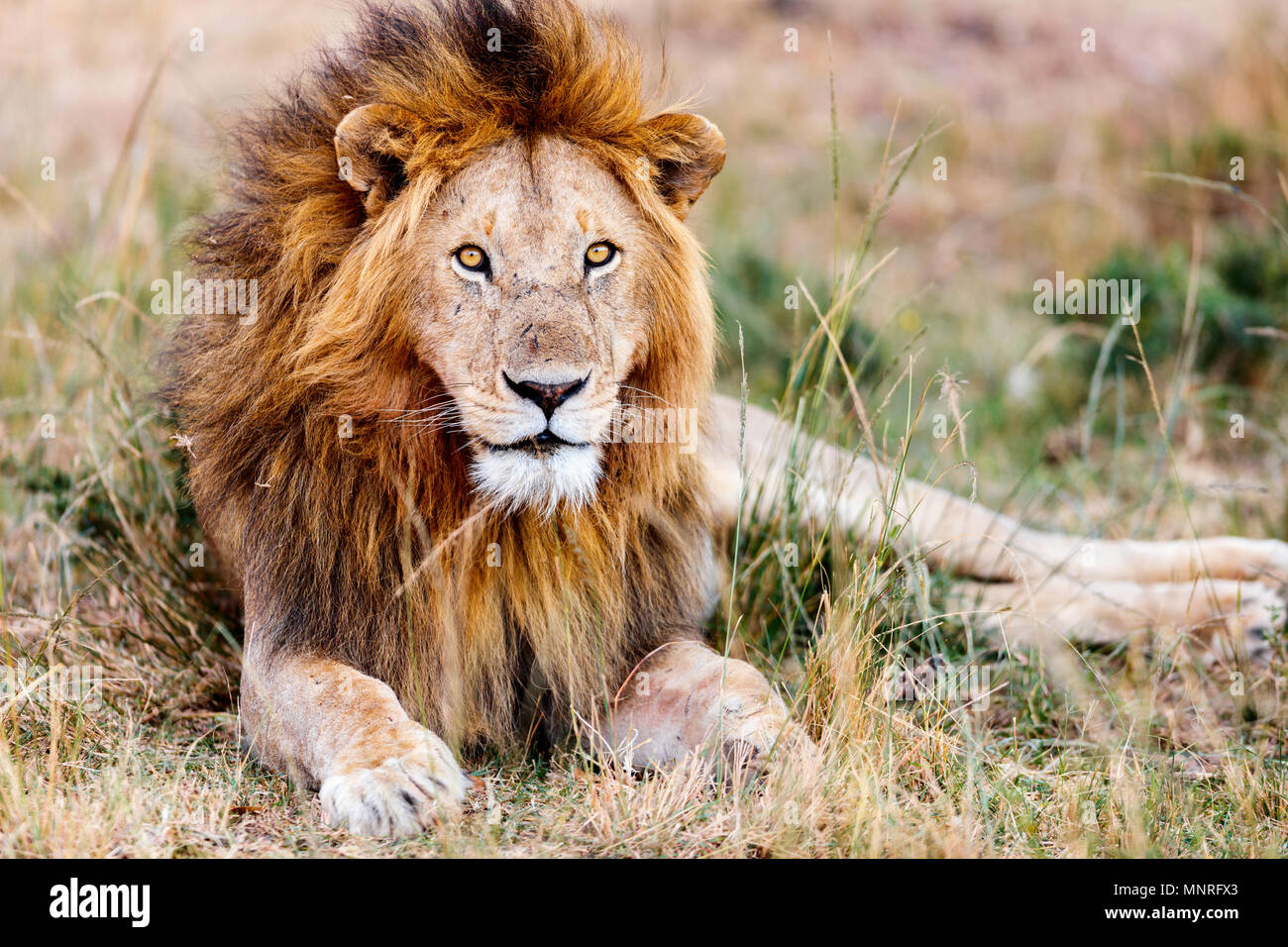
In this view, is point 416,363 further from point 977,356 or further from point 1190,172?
point 1190,172

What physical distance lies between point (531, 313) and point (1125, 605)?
260 centimetres

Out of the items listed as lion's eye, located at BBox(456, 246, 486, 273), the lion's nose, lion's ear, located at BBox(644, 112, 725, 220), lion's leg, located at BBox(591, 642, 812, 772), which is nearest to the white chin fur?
the lion's nose

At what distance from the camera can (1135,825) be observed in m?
2.90

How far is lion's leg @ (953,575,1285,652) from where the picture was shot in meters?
4.45

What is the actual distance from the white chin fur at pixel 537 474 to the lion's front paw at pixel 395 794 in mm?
616

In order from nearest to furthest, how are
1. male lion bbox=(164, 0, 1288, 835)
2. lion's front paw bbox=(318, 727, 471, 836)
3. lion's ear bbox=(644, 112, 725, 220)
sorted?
lion's front paw bbox=(318, 727, 471, 836)
male lion bbox=(164, 0, 1288, 835)
lion's ear bbox=(644, 112, 725, 220)

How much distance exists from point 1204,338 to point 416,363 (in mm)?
5231

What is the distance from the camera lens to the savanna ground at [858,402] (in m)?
3.07

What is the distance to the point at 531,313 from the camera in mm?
3004

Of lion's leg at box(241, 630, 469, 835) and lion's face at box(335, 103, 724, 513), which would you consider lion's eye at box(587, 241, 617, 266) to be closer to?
lion's face at box(335, 103, 724, 513)

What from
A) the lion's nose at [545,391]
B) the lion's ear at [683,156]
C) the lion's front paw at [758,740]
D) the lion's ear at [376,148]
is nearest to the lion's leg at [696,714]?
the lion's front paw at [758,740]

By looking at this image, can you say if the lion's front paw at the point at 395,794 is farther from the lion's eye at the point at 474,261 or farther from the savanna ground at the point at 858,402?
the lion's eye at the point at 474,261

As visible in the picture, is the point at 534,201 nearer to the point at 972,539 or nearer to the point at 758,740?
the point at 758,740

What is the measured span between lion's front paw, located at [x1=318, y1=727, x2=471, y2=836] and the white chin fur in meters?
0.62
